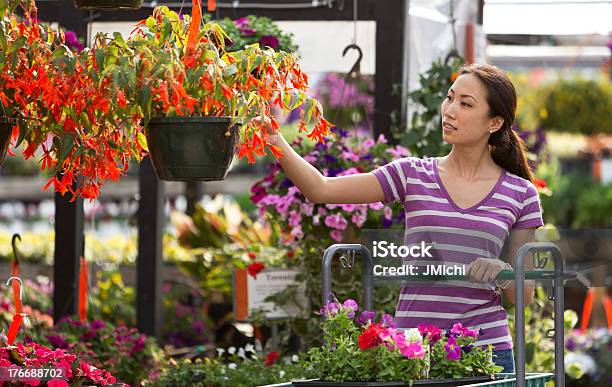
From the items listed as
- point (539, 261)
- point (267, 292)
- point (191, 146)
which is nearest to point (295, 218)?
point (267, 292)

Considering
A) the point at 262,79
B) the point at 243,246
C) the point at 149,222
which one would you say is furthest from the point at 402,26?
the point at 262,79

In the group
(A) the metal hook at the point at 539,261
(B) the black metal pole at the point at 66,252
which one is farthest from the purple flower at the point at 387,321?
(B) the black metal pole at the point at 66,252

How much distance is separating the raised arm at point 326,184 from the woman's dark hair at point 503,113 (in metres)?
0.33

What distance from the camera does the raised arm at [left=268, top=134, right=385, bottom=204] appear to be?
3.22 metres

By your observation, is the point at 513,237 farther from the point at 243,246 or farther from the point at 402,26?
the point at 243,246

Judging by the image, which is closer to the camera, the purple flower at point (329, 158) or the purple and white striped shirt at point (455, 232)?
the purple and white striped shirt at point (455, 232)

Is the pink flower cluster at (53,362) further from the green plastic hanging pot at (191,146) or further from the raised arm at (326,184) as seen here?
the raised arm at (326,184)

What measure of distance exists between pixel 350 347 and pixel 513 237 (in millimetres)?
551

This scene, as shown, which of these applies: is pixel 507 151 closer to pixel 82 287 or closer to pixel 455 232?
pixel 455 232

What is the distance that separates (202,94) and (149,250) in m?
3.06

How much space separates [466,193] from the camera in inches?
127

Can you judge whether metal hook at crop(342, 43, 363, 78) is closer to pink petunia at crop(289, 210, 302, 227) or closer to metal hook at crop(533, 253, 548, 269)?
pink petunia at crop(289, 210, 302, 227)

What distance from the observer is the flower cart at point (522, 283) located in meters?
2.76

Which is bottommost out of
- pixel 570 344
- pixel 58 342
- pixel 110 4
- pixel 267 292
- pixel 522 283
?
pixel 570 344
